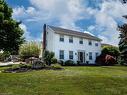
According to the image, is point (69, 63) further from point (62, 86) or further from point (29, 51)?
point (62, 86)

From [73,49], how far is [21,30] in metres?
11.0

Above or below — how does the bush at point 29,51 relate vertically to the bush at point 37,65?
above

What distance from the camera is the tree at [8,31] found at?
4678cm

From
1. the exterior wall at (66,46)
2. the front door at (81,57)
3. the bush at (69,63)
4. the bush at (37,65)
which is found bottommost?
the bush at (37,65)

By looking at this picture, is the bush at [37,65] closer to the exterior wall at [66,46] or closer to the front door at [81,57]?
the exterior wall at [66,46]

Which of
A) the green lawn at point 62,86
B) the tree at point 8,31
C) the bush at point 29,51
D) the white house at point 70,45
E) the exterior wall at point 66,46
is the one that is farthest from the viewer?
the bush at point 29,51

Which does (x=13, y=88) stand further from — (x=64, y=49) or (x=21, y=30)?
(x=64, y=49)

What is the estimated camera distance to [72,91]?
59.0 ft

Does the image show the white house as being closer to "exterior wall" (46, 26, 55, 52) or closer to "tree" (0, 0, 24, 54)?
"exterior wall" (46, 26, 55, 52)

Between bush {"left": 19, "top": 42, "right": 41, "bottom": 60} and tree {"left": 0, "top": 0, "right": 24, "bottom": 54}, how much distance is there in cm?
808

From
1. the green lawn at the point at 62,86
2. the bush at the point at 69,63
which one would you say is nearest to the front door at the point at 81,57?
the bush at the point at 69,63

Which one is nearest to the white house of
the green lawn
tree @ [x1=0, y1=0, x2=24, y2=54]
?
tree @ [x1=0, y1=0, x2=24, y2=54]

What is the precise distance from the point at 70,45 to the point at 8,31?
1242 centimetres

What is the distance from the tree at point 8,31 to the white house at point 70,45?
5235 millimetres
